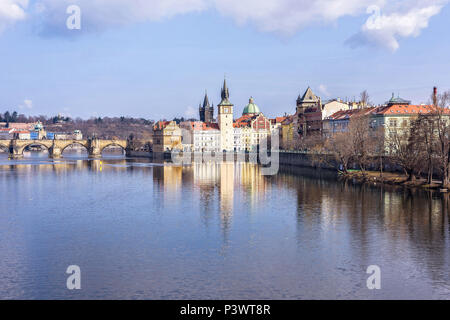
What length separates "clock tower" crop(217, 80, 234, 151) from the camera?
150 metres

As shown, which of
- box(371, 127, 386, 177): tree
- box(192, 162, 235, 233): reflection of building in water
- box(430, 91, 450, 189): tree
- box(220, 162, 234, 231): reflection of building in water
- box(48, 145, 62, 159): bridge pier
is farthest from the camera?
box(48, 145, 62, 159): bridge pier

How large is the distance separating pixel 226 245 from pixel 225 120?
125m

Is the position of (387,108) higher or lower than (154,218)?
higher

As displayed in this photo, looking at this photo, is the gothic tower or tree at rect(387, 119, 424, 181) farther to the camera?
the gothic tower

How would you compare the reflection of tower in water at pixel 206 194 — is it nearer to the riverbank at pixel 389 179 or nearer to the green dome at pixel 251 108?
the riverbank at pixel 389 179

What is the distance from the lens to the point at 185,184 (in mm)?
59250

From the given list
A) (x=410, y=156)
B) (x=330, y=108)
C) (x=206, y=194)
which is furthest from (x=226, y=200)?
(x=330, y=108)

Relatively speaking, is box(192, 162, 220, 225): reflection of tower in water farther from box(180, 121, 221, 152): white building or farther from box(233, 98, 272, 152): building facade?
box(233, 98, 272, 152): building facade

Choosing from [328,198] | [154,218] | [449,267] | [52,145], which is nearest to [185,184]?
[328,198]

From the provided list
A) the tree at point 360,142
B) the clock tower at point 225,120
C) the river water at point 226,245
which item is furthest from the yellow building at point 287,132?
the river water at point 226,245

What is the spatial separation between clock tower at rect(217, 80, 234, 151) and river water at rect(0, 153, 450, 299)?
102882mm

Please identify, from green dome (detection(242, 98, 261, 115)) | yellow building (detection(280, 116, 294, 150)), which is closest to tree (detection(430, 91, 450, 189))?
yellow building (detection(280, 116, 294, 150))
